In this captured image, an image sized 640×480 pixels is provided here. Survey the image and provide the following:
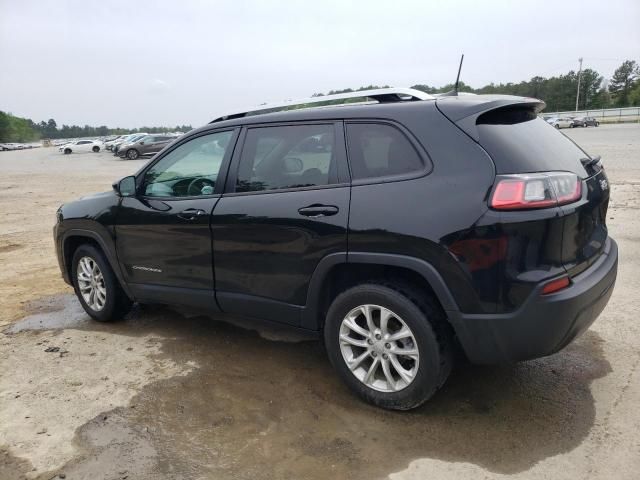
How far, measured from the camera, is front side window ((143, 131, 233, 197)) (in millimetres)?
3792

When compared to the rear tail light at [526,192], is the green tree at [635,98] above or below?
above

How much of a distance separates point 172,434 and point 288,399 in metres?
Result: 0.72

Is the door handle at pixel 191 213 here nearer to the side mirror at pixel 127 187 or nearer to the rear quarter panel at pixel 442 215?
the side mirror at pixel 127 187

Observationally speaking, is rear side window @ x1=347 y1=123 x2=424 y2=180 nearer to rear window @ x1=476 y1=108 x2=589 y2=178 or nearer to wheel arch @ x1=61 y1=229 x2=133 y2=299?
rear window @ x1=476 y1=108 x2=589 y2=178

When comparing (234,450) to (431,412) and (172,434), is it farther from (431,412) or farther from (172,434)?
(431,412)

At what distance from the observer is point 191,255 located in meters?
3.86

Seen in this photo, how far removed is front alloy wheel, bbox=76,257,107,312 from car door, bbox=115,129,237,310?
0.45 meters

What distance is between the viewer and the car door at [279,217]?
312 cm

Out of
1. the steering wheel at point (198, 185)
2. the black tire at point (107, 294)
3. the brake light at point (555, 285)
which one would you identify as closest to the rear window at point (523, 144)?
the brake light at point (555, 285)

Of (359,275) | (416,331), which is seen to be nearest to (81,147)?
(359,275)

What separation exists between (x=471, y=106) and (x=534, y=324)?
1199 millimetres

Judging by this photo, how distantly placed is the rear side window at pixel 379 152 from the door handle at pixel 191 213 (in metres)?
1.24

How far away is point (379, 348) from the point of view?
3.00 metres

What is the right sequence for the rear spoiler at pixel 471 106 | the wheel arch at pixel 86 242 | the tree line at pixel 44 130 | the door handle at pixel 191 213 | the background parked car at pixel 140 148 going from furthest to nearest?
the tree line at pixel 44 130
the background parked car at pixel 140 148
the wheel arch at pixel 86 242
the door handle at pixel 191 213
the rear spoiler at pixel 471 106
